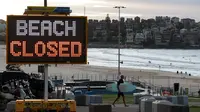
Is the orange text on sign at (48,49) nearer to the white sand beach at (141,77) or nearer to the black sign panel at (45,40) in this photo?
the black sign panel at (45,40)

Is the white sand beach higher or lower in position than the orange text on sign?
lower

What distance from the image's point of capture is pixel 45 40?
12.8 m

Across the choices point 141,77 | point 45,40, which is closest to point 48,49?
point 45,40

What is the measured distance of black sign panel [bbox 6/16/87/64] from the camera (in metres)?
12.7

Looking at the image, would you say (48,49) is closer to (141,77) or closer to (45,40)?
(45,40)

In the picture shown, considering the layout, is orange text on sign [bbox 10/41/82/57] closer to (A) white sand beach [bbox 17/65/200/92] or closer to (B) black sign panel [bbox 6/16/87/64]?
(B) black sign panel [bbox 6/16/87/64]

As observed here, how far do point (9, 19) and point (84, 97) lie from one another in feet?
40.3

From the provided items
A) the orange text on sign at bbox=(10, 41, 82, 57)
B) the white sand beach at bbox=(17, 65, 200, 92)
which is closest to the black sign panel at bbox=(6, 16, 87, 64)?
the orange text on sign at bbox=(10, 41, 82, 57)

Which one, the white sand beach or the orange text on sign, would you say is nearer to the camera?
the orange text on sign

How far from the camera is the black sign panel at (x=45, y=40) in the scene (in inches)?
500

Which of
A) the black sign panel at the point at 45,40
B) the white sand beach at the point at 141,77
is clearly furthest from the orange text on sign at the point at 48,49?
the white sand beach at the point at 141,77

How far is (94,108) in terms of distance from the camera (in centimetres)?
1706

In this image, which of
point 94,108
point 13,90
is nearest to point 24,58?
point 94,108

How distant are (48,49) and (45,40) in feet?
0.73
